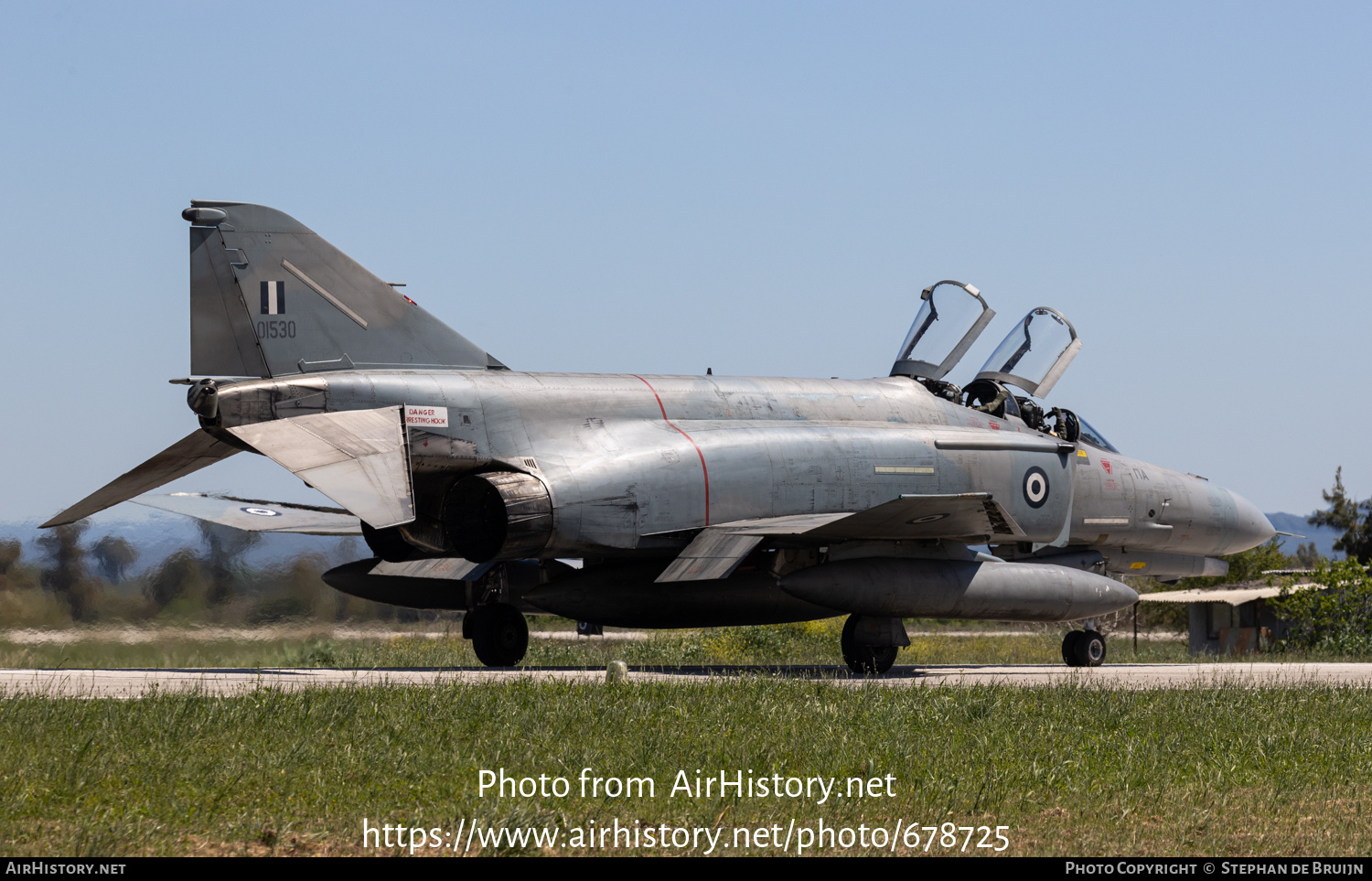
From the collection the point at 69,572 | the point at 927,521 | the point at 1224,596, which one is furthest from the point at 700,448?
the point at 1224,596

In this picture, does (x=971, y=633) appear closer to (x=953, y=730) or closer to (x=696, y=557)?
(x=696, y=557)

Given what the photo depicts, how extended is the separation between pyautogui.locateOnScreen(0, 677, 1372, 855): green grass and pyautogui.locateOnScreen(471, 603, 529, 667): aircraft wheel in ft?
18.7

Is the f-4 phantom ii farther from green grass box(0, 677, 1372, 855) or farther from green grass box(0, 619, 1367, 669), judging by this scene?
green grass box(0, 677, 1372, 855)

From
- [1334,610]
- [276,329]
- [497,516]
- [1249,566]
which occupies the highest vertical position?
[276,329]

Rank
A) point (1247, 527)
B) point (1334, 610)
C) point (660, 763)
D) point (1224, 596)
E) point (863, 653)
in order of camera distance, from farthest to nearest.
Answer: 1. point (1224, 596)
2. point (1334, 610)
3. point (1247, 527)
4. point (863, 653)
5. point (660, 763)

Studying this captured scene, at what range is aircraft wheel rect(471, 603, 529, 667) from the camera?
16.3 meters

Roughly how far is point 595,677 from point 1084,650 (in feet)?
26.6

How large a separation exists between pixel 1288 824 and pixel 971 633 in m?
35.0

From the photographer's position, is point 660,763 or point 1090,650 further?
point 1090,650

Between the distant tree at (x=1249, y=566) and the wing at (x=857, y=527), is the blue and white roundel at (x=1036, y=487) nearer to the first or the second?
the wing at (x=857, y=527)

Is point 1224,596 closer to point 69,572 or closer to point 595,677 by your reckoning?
point 595,677

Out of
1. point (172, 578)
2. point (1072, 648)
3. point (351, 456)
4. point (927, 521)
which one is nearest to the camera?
point (351, 456)

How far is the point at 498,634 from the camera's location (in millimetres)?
16344
